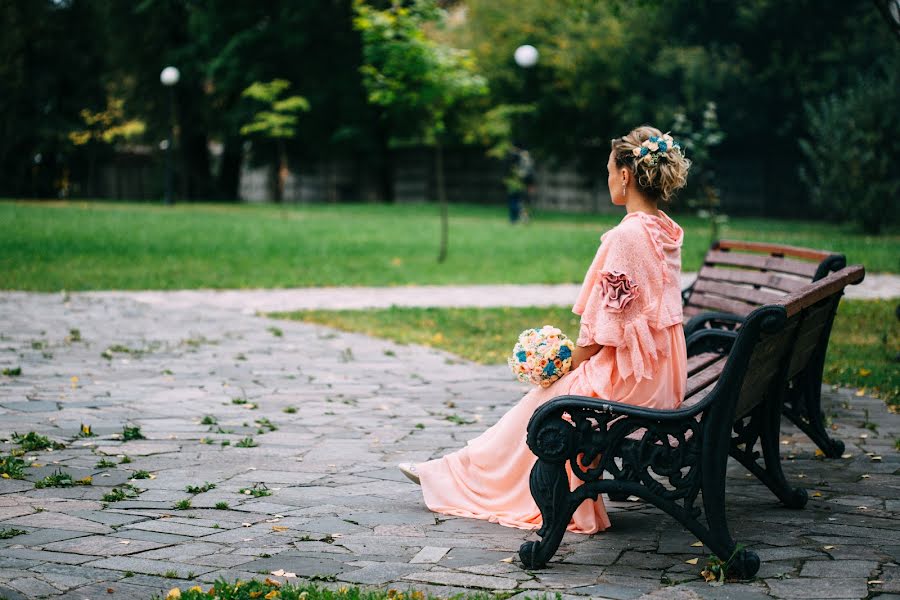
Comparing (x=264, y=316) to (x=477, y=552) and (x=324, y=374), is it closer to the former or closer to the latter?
(x=324, y=374)

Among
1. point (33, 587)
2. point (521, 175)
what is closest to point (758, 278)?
point (33, 587)

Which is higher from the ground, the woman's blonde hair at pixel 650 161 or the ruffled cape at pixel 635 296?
the woman's blonde hair at pixel 650 161

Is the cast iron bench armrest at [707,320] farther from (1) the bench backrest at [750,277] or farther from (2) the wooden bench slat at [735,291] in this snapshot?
(2) the wooden bench slat at [735,291]

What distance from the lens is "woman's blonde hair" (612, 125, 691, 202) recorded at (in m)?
4.46

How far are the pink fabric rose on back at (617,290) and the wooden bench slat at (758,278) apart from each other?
2421 millimetres

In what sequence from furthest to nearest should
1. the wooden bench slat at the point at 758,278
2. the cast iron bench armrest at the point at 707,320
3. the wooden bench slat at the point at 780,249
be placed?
1. the wooden bench slat at the point at 780,249
2. the wooden bench slat at the point at 758,278
3. the cast iron bench armrest at the point at 707,320

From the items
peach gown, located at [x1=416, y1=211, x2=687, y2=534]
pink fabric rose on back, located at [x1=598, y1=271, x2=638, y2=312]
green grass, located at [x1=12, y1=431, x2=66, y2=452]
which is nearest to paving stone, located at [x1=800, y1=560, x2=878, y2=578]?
peach gown, located at [x1=416, y1=211, x2=687, y2=534]

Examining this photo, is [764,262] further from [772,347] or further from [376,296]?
[376,296]

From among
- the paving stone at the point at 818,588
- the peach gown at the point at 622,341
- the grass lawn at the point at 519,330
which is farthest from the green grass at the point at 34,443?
the grass lawn at the point at 519,330

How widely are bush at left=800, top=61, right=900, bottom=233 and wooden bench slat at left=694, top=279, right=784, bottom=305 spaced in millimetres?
19116

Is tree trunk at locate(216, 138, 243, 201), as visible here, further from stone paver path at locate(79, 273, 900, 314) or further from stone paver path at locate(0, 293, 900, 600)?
stone paver path at locate(0, 293, 900, 600)

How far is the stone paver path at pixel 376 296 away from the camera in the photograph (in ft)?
42.2

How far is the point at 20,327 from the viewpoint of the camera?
10555 mm

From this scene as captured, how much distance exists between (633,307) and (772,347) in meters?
0.61
